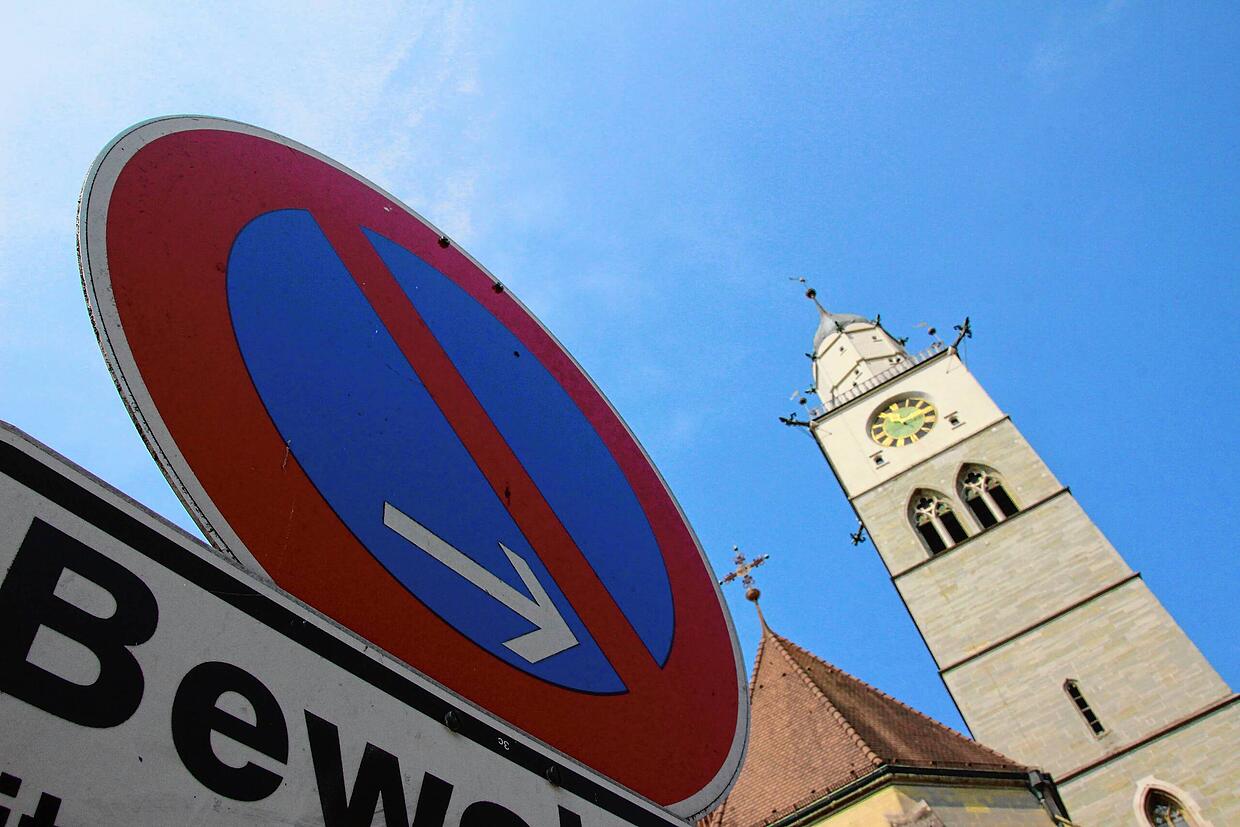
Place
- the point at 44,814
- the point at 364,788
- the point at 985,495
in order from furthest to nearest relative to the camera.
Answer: the point at 985,495 → the point at 364,788 → the point at 44,814

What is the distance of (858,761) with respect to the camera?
9.98 meters

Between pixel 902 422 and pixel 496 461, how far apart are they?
25094mm

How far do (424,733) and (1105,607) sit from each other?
69.0 ft

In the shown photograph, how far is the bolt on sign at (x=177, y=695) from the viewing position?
0.96 m

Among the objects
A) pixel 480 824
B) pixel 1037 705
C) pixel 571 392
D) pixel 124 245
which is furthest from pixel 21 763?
pixel 1037 705

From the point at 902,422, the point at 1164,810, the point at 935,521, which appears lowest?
the point at 1164,810

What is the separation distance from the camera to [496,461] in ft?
6.77

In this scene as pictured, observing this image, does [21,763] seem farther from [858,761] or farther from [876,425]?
[876,425]

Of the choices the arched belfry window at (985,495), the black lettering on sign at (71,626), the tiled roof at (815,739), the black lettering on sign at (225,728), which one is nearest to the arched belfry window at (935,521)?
the arched belfry window at (985,495)

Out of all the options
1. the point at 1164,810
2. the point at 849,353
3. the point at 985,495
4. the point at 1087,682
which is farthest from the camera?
the point at 849,353

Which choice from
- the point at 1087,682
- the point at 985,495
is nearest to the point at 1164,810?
the point at 1087,682

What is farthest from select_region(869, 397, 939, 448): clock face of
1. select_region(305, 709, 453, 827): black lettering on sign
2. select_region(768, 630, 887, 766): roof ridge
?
select_region(305, 709, 453, 827): black lettering on sign

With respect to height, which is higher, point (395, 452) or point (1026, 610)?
point (1026, 610)

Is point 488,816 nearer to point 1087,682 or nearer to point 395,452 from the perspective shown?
point 395,452
